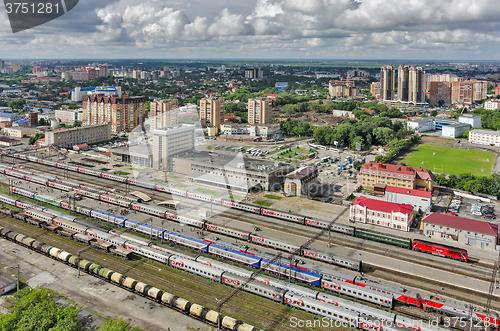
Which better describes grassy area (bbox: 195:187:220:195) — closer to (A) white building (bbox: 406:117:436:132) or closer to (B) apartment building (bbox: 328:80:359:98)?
(A) white building (bbox: 406:117:436:132)

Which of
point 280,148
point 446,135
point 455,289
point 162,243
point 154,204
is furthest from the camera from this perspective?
point 446,135

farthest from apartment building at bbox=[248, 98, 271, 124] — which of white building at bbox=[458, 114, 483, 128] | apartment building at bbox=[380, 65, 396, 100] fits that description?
apartment building at bbox=[380, 65, 396, 100]

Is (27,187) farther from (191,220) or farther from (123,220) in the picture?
(191,220)

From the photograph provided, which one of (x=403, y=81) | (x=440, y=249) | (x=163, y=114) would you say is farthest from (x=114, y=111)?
(x=403, y=81)

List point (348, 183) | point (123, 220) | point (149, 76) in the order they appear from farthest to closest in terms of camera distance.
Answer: point (149, 76)
point (348, 183)
point (123, 220)

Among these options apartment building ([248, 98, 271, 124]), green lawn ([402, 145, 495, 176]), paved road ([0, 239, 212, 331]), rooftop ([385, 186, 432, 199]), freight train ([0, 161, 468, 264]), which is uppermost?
apartment building ([248, 98, 271, 124])

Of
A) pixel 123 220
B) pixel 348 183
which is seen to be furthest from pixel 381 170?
pixel 123 220

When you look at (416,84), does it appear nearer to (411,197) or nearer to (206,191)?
(411,197)
